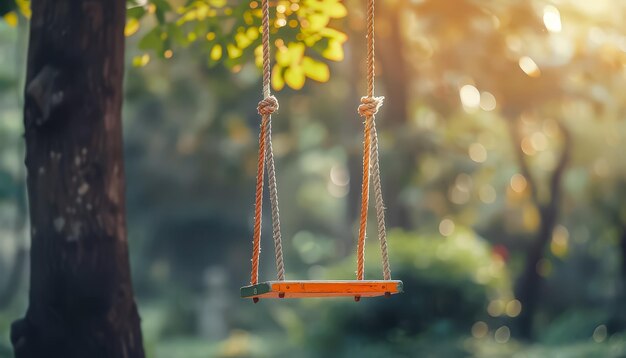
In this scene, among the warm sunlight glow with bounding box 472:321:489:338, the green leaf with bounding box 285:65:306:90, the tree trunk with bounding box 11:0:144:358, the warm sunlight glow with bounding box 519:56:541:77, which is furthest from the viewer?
the warm sunlight glow with bounding box 519:56:541:77

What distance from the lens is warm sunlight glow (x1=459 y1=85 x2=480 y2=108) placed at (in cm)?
2211

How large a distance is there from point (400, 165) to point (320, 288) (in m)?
13.4

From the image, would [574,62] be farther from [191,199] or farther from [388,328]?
[191,199]

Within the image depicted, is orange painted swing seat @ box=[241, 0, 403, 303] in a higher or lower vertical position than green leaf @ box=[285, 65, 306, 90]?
lower

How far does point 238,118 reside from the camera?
2544 cm

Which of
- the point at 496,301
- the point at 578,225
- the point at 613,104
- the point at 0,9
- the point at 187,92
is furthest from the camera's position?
the point at 578,225

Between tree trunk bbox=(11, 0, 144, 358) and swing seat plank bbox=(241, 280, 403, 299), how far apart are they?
127 cm

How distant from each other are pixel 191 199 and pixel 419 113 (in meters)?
7.27

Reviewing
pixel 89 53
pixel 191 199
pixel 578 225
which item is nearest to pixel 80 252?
pixel 89 53

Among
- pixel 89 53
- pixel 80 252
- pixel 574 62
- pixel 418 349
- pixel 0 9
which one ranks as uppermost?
pixel 574 62

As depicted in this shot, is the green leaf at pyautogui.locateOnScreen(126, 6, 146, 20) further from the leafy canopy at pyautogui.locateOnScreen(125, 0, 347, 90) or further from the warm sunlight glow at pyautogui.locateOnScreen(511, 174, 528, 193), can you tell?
the warm sunlight glow at pyautogui.locateOnScreen(511, 174, 528, 193)

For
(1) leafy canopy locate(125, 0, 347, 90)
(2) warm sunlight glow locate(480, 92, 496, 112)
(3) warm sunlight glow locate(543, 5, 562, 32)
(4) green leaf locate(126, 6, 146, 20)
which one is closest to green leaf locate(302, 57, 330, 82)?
(1) leafy canopy locate(125, 0, 347, 90)

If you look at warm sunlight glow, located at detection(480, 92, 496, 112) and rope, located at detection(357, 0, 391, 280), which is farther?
warm sunlight glow, located at detection(480, 92, 496, 112)

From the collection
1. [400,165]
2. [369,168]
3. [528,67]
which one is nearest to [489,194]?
[528,67]
